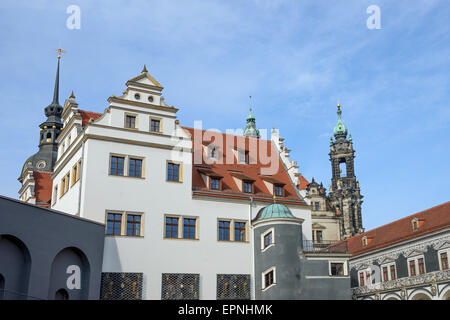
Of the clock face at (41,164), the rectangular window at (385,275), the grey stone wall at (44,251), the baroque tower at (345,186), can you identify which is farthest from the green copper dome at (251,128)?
the grey stone wall at (44,251)

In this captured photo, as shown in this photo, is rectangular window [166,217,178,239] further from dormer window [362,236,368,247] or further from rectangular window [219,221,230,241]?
dormer window [362,236,368,247]

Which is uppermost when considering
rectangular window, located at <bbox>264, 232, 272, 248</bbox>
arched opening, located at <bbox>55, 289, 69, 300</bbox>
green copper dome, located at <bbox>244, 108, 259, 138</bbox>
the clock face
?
green copper dome, located at <bbox>244, 108, 259, 138</bbox>

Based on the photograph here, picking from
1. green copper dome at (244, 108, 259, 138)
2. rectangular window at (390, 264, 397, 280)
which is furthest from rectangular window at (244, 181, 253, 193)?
green copper dome at (244, 108, 259, 138)

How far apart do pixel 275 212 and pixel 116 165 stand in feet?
32.4

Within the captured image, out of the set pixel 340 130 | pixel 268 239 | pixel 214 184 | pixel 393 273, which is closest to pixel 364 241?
pixel 393 273

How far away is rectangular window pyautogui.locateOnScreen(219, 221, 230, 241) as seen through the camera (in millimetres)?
33028

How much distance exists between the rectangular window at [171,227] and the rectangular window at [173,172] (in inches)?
97.4

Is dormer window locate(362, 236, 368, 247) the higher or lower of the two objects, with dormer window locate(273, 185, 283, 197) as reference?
lower

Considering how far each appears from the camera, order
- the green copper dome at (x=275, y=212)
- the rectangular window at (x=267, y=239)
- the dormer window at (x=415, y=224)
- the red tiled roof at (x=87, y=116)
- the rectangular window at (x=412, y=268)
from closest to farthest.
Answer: the rectangular window at (x=267, y=239)
the green copper dome at (x=275, y=212)
the red tiled roof at (x=87, y=116)
the rectangular window at (x=412, y=268)
the dormer window at (x=415, y=224)

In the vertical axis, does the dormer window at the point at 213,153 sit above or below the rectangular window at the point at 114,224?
above

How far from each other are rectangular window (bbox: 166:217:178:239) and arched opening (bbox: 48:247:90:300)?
211 inches

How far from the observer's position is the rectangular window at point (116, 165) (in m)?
31.0

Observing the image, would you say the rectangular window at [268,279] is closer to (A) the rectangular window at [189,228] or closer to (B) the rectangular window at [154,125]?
(A) the rectangular window at [189,228]
